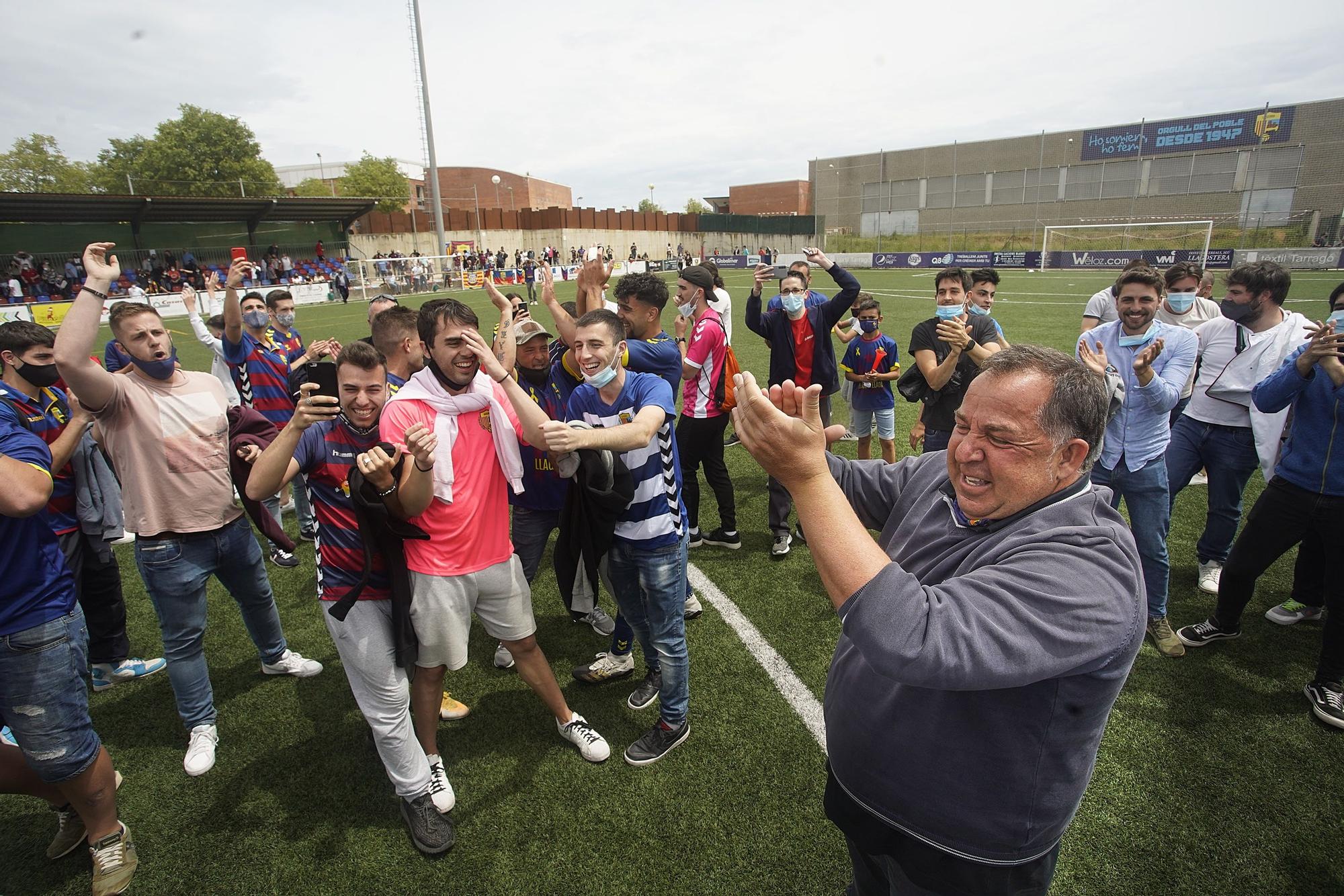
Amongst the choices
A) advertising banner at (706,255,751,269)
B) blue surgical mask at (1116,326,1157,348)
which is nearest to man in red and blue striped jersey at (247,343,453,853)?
blue surgical mask at (1116,326,1157,348)

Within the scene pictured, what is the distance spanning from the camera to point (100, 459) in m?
4.05

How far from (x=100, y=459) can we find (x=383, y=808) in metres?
2.92

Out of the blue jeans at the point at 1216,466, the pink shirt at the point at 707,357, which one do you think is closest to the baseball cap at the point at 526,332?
the pink shirt at the point at 707,357

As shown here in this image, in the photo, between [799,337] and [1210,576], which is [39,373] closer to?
[799,337]

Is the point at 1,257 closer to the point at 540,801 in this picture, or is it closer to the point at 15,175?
the point at 15,175

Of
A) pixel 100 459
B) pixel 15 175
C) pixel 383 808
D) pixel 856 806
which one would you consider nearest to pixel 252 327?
pixel 100 459

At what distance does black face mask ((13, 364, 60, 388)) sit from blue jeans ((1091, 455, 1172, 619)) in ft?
21.0

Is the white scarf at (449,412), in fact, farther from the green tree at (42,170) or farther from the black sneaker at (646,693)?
the green tree at (42,170)

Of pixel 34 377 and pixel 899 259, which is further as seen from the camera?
pixel 899 259

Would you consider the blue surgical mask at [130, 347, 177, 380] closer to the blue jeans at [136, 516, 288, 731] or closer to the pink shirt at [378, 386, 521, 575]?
the blue jeans at [136, 516, 288, 731]

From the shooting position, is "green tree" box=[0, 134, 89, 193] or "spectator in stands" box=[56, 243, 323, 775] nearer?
"spectator in stands" box=[56, 243, 323, 775]

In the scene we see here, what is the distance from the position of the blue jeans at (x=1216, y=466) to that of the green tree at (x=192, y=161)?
2286 inches

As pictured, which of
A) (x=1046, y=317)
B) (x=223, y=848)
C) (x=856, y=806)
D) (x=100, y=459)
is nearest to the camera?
(x=856, y=806)

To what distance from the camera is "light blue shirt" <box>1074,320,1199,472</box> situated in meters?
3.90
